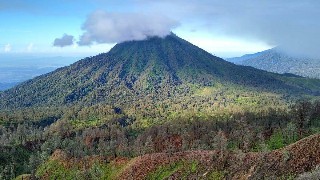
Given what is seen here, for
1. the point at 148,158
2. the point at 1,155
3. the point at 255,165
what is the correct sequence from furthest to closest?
1. the point at 1,155
2. the point at 148,158
3. the point at 255,165

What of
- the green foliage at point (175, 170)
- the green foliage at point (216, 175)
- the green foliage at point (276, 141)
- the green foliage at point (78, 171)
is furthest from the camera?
the green foliage at point (276, 141)

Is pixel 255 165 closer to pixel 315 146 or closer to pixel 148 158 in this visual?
pixel 315 146

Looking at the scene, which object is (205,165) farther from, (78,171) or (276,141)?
(276,141)

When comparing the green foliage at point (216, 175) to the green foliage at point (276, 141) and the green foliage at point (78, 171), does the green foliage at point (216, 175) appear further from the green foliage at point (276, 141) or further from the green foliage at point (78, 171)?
the green foliage at point (276, 141)

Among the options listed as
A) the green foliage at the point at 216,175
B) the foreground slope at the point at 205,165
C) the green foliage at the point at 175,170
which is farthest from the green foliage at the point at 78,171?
the green foliage at the point at 216,175

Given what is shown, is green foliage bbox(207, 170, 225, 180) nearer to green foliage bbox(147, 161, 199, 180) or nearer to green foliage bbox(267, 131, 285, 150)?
green foliage bbox(147, 161, 199, 180)

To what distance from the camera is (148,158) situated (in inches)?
4355

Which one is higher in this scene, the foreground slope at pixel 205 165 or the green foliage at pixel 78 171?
the foreground slope at pixel 205 165

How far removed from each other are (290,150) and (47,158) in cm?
9801

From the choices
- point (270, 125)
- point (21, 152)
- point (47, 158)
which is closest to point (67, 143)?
point (21, 152)

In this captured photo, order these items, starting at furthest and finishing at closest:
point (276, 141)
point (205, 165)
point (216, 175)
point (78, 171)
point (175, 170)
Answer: point (276, 141) < point (78, 171) < point (175, 170) < point (205, 165) < point (216, 175)

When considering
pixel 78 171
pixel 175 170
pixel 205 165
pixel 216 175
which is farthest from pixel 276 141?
pixel 78 171

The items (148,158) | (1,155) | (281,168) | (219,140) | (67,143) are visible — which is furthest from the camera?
(67,143)

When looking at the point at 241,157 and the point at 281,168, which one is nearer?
the point at 281,168
